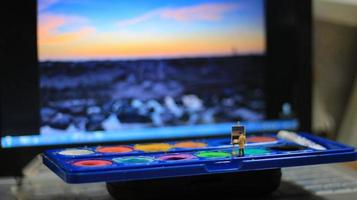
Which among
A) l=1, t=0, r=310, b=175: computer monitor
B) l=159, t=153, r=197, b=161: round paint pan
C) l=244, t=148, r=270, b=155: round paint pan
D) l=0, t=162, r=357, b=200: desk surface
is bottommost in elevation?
l=0, t=162, r=357, b=200: desk surface

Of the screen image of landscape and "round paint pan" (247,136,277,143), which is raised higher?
the screen image of landscape

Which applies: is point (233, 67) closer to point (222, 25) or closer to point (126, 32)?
point (222, 25)

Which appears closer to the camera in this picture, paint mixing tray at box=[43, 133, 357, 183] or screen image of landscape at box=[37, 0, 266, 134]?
paint mixing tray at box=[43, 133, 357, 183]

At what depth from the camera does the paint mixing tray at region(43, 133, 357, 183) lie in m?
0.49

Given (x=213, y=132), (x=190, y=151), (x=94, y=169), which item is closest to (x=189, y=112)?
(x=213, y=132)

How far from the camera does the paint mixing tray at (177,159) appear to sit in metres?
0.49

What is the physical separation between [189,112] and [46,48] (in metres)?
0.21

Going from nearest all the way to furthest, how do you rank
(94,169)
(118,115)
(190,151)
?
(94,169) → (190,151) → (118,115)

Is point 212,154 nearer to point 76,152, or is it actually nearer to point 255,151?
point 255,151

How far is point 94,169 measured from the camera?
19.2 inches

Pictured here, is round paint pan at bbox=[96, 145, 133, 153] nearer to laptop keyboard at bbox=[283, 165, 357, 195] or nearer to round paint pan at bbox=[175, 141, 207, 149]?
round paint pan at bbox=[175, 141, 207, 149]

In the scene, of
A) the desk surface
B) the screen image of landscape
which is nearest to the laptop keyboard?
the desk surface

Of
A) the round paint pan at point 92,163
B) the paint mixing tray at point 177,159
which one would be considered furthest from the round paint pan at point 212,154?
the round paint pan at point 92,163

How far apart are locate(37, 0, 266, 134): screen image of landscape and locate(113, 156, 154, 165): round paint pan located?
0.52 feet
